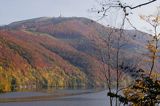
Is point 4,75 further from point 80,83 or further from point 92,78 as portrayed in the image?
point 92,78

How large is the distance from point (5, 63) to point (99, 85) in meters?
46.5

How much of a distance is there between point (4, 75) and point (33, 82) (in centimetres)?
1697

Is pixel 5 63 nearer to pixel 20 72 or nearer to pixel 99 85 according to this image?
pixel 20 72

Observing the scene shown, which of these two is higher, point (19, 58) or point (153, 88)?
point (153, 88)

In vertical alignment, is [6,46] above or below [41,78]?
above

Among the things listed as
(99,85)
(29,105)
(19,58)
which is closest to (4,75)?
(19,58)

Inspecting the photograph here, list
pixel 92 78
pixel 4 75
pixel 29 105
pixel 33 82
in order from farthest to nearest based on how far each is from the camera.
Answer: pixel 92 78, pixel 33 82, pixel 4 75, pixel 29 105

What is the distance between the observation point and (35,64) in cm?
17838

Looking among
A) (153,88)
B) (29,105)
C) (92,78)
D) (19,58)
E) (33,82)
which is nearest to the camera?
(153,88)

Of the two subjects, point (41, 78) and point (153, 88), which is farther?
point (41, 78)

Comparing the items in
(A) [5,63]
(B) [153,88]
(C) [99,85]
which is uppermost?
(B) [153,88]

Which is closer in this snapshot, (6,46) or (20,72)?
(20,72)

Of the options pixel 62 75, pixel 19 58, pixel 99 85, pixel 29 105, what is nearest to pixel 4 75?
pixel 19 58

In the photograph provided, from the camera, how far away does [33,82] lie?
535ft
